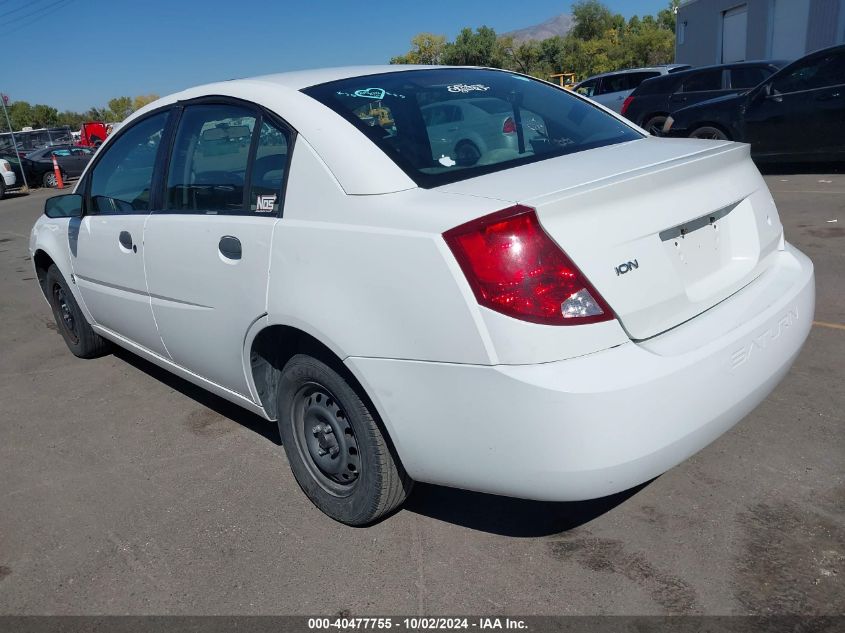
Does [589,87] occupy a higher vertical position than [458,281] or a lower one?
lower

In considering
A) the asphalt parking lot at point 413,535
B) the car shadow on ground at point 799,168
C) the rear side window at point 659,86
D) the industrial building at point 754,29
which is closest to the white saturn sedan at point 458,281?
the asphalt parking lot at point 413,535

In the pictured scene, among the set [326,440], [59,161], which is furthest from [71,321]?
[59,161]

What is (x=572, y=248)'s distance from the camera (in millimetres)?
2107

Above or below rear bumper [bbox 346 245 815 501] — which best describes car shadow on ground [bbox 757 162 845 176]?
below

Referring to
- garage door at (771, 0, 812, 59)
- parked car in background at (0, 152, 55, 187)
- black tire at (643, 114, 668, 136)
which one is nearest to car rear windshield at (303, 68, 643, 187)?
black tire at (643, 114, 668, 136)

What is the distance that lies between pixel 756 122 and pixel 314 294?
32.6 feet

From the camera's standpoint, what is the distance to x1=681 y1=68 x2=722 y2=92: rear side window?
13.0m

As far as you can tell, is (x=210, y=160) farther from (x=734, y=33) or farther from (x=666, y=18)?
(x=666, y=18)

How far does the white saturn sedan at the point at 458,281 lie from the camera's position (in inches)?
82.4

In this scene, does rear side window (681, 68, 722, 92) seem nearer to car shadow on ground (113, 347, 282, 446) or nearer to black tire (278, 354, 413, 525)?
car shadow on ground (113, 347, 282, 446)

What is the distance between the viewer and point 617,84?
1833 cm

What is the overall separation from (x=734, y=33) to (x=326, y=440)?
29770 millimetres

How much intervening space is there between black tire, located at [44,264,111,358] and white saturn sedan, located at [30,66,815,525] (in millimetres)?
1618

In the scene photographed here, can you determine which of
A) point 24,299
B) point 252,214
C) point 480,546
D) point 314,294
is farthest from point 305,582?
point 24,299
